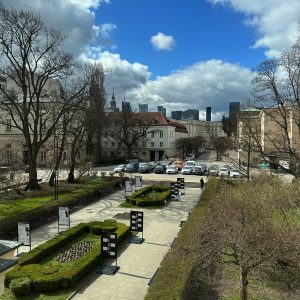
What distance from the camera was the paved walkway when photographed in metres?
14.1

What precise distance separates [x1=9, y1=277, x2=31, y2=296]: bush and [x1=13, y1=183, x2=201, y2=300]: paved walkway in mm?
1684

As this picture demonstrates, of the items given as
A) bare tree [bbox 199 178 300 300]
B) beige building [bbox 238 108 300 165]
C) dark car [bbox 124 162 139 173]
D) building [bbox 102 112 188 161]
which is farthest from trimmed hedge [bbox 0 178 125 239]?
building [bbox 102 112 188 161]

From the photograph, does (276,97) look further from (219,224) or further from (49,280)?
(49,280)

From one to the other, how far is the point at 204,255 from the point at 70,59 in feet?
92.1

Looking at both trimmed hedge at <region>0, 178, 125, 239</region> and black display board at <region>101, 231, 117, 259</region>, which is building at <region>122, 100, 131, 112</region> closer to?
trimmed hedge at <region>0, 178, 125, 239</region>

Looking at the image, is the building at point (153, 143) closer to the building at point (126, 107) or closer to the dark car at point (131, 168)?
the building at point (126, 107)

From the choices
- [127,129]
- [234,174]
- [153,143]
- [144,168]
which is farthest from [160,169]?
[153,143]

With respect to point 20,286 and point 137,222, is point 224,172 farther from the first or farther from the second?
point 20,286

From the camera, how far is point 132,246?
19.7 meters

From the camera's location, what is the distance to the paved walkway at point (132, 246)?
1407 cm

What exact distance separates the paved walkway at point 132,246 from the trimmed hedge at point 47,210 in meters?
0.74

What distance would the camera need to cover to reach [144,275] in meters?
15.6

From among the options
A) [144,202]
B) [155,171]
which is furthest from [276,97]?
[155,171]

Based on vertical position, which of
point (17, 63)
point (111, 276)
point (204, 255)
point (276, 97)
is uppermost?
point (17, 63)
